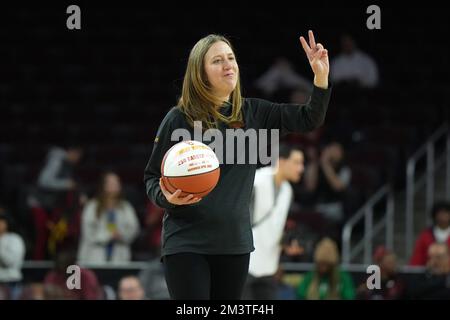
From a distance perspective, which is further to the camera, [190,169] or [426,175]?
[426,175]

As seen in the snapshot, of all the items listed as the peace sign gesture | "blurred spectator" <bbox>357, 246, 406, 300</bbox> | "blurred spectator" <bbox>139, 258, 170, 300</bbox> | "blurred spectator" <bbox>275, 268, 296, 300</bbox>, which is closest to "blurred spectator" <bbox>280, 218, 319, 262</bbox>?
"blurred spectator" <bbox>275, 268, 296, 300</bbox>

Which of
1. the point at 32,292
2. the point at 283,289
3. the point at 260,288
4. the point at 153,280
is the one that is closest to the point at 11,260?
the point at 32,292

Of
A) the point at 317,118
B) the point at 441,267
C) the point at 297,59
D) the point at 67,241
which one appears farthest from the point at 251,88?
the point at 317,118

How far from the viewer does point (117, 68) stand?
1529cm

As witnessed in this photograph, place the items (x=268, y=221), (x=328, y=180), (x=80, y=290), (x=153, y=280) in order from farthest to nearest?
(x=328, y=180) < (x=153, y=280) < (x=80, y=290) < (x=268, y=221)

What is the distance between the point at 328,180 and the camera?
12188 millimetres

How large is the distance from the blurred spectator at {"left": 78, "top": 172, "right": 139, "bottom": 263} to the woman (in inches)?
233

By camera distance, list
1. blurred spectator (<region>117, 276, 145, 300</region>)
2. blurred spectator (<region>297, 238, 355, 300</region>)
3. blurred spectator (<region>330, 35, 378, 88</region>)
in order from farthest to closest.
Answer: blurred spectator (<region>330, 35, 378, 88</region>) → blurred spectator (<region>297, 238, 355, 300</region>) → blurred spectator (<region>117, 276, 145, 300</region>)

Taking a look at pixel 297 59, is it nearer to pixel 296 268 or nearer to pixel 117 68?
pixel 117 68

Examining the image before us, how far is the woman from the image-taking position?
5.27 m

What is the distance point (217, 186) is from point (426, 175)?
26.8 feet

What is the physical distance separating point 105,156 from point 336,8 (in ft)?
12.7

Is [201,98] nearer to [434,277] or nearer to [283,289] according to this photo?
[283,289]

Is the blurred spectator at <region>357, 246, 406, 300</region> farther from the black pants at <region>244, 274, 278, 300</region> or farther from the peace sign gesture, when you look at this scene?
the peace sign gesture
